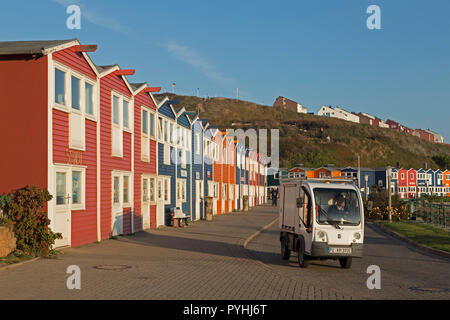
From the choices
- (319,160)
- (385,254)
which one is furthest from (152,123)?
(319,160)

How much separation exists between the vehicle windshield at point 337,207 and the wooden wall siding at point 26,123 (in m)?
7.21

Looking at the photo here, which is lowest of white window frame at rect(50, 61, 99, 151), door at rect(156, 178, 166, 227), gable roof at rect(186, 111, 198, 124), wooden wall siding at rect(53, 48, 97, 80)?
door at rect(156, 178, 166, 227)

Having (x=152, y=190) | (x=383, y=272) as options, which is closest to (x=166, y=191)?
(x=152, y=190)

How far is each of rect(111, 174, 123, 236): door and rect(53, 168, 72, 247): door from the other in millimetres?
4304

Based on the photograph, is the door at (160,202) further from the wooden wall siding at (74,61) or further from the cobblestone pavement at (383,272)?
the wooden wall siding at (74,61)

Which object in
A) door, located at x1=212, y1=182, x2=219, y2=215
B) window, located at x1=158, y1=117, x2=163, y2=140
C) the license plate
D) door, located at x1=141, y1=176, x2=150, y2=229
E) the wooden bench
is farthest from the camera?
door, located at x1=212, y1=182, x2=219, y2=215

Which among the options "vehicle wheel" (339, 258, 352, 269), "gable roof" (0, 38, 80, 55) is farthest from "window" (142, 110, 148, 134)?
"vehicle wheel" (339, 258, 352, 269)

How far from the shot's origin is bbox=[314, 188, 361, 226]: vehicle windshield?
1435 centimetres

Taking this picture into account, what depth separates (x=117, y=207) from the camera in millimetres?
21609

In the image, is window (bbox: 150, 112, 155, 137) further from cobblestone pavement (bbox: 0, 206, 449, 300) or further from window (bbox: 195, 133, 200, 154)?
window (bbox: 195, 133, 200, 154)

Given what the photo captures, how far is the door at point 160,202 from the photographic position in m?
27.6

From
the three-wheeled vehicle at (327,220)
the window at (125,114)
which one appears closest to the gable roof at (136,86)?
the window at (125,114)

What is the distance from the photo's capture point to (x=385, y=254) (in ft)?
61.0
